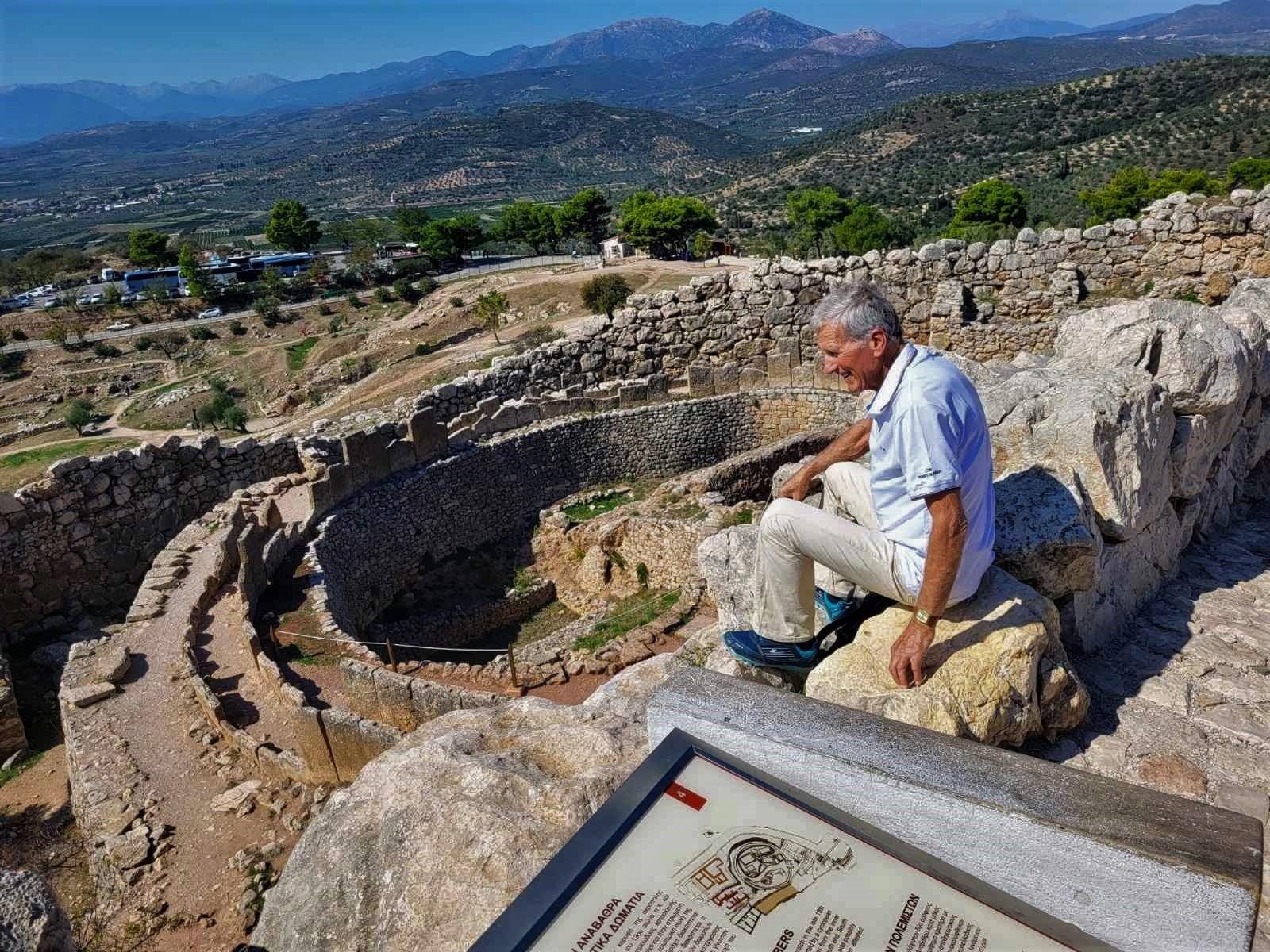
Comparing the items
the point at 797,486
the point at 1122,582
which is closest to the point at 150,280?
the point at 797,486

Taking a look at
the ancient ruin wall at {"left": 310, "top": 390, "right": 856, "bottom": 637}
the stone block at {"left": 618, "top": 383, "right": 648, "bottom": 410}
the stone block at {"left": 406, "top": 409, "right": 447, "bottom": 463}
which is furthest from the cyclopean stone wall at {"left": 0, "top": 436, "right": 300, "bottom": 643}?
the stone block at {"left": 618, "top": 383, "right": 648, "bottom": 410}

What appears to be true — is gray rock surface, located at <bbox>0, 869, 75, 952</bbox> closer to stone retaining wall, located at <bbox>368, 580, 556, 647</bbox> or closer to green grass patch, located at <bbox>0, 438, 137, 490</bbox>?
stone retaining wall, located at <bbox>368, 580, 556, 647</bbox>

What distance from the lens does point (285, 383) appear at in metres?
39.7

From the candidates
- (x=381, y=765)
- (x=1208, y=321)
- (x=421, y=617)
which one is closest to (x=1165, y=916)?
(x=381, y=765)

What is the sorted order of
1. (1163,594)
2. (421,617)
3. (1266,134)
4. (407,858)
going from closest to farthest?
(407,858) < (1163,594) < (421,617) < (1266,134)

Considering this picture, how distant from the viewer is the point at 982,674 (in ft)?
10.6

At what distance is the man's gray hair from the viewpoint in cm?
348

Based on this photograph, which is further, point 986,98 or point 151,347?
point 986,98

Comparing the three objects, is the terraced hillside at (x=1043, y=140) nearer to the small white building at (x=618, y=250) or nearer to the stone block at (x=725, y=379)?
the small white building at (x=618, y=250)

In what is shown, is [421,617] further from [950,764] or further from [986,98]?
[986,98]

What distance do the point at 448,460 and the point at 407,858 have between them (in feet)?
36.3

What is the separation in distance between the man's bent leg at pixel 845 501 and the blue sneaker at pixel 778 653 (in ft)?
1.33

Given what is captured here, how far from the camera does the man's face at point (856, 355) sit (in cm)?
349

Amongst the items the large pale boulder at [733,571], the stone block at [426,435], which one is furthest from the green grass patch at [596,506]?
the large pale boulder at [733,571]
